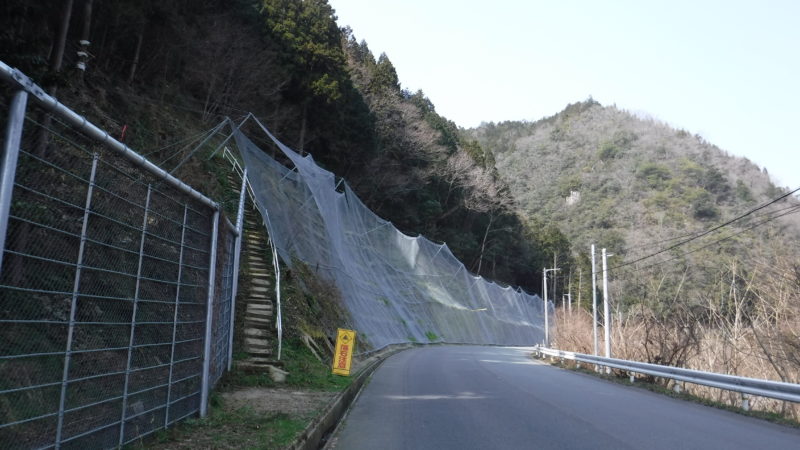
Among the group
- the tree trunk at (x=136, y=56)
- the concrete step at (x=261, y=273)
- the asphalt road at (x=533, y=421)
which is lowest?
the asphalt road at (x=533, y=421)

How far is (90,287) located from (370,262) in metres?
19.9

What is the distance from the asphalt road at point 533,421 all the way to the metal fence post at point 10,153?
4267 mm

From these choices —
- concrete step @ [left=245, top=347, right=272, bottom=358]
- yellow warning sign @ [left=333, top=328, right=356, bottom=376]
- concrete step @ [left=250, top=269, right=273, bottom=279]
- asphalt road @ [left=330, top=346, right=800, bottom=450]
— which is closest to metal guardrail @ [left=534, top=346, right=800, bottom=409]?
asphalt road @ [left=330, top=346, right=800, bottom=450]

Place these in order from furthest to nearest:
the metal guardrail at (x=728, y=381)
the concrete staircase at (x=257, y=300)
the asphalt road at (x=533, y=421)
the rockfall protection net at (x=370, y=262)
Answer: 1. the rockfall protection net at (x=370, y=262)
2. the concrete staircase at (x=257, y=300)
3. the metal guardrail at (x=728, y=381)
4. the asphalt road at (x=533, y=421)

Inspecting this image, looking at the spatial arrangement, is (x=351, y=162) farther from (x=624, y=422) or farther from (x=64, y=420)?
(x=64, y=420)

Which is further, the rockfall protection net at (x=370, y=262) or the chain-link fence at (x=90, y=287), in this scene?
the rockfall protection net at (x=370, y=262)

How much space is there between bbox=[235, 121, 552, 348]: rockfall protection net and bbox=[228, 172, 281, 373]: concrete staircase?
2.48ft

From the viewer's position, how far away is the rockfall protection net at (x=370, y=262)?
47.7 ft

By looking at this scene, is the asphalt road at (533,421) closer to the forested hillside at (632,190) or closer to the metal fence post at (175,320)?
the metal fence post at (175,320)

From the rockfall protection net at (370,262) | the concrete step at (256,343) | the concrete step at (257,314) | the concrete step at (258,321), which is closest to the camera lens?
the concrete step at (256,343)

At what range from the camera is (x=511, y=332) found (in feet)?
162

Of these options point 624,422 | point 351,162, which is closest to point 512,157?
point 351,162

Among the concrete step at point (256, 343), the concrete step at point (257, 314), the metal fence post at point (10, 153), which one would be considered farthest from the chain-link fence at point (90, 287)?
the concrete step at point (257, 314)

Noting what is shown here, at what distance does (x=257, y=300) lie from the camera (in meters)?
12.4
